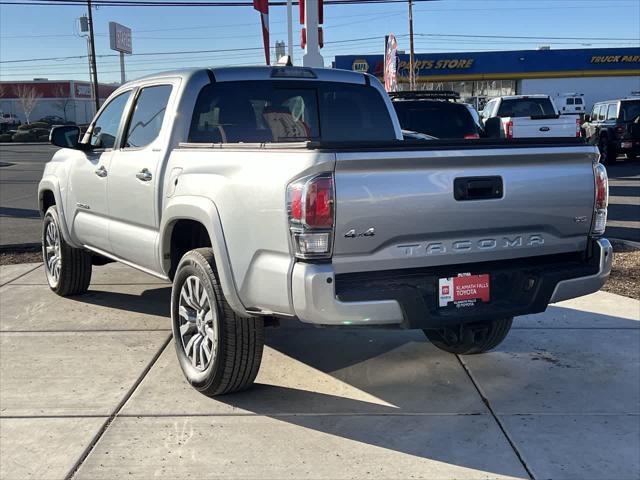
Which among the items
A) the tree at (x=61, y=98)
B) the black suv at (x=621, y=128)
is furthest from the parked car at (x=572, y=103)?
the tree at (x=61, y=98)

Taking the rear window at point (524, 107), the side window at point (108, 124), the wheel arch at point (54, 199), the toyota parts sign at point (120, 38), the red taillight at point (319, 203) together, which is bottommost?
the wheel arch at point (54, 199)

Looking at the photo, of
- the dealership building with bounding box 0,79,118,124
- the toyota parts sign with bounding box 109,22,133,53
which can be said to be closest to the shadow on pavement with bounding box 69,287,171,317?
the toyota parts sign with bounding box 109,22,133,53

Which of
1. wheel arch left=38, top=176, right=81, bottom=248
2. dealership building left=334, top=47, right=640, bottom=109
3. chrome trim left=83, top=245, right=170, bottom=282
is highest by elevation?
dealership building left=334, top=47, right=640, bottom=109

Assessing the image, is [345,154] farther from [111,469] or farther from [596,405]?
[596,405]

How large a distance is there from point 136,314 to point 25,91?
87.1m

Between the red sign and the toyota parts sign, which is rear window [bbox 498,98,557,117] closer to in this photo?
the red sign

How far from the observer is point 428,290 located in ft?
11.7

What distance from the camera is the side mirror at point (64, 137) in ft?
19.8

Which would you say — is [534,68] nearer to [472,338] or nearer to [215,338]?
[472,338]

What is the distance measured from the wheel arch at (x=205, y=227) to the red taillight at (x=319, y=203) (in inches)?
29.2

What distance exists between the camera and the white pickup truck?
13169mm

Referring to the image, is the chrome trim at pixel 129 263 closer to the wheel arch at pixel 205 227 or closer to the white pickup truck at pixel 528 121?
the wheel arch at pixel 205 227

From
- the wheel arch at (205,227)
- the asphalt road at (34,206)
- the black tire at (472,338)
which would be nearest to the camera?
the wheel arch at (205,227)

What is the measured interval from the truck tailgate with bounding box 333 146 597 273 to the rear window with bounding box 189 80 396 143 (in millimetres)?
1761
